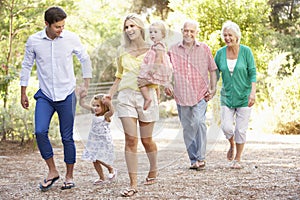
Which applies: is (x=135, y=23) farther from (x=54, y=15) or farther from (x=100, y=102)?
(x=100, y=102)

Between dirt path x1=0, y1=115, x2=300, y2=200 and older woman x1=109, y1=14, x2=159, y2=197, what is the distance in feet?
0.83

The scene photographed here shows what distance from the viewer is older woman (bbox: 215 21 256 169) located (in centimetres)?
584

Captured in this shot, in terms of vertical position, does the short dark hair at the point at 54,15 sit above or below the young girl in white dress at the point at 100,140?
above

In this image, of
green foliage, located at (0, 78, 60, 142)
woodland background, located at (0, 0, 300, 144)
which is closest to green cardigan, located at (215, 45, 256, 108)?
woodland background, located at (0, 0, 300, 144)

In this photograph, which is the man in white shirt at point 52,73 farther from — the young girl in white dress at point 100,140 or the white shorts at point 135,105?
the white shorts at point 135,105

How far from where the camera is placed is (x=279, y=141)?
917 cm

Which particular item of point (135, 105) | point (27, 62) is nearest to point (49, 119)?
point (27, 62)

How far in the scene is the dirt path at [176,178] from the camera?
454 cm

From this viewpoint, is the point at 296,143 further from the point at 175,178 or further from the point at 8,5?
the point at 8,5

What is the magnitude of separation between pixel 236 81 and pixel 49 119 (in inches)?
81.7

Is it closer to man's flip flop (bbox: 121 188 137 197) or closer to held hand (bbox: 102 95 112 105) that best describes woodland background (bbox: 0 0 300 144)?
held hand (bbox: 102 95 112 105)

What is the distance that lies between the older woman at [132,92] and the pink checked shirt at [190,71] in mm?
302

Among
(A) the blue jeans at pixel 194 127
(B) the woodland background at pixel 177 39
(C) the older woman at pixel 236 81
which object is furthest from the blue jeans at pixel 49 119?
(C) the older woman at pixel 236 81

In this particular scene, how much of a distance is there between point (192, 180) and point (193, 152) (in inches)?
27.8
